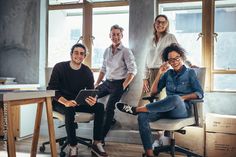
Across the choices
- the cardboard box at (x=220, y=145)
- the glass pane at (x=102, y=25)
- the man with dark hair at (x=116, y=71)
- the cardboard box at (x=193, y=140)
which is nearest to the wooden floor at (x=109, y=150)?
the man with dark hair at (x=116, y=71)

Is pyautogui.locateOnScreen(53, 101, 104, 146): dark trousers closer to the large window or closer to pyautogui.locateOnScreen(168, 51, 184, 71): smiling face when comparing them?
pyautogui.locateOnScreen(168, 51, 184, 71): smiling face

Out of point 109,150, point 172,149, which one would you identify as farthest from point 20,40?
point 172,149

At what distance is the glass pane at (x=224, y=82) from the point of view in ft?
11.5

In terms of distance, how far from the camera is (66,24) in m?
4.36

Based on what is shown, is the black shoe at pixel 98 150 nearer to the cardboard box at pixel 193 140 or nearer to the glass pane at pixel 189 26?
the cardboard box at pixel 193 140

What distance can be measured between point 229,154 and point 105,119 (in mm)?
1428

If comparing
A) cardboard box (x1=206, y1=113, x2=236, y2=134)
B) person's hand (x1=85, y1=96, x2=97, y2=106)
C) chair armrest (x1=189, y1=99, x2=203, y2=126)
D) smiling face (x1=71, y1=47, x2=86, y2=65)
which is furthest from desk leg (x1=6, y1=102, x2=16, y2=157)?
cardboard box (x1=206, y1=113, x2=236, y2=134)

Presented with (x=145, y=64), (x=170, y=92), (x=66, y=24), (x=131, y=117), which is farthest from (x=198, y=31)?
(x=66, y=24)

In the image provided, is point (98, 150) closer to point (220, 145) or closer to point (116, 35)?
point (220, 145)

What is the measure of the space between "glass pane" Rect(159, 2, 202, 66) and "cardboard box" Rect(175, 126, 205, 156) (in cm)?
101

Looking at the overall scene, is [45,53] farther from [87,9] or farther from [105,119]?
[105,119]

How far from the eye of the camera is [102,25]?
4164 millimetres

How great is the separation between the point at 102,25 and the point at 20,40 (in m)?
1.30

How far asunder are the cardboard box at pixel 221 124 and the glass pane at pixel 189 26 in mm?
956
